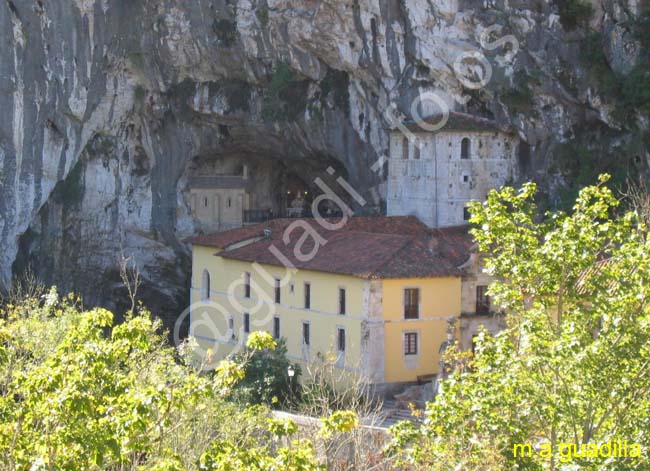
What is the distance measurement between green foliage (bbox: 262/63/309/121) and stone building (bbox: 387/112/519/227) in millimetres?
7117

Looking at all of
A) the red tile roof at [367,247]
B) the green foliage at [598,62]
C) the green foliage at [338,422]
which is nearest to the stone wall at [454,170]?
the red tile roof at [367,247]

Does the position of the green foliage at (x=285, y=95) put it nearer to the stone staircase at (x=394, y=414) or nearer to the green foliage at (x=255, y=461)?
the stone staircase at (x=394, y=414)

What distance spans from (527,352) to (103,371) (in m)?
7.02

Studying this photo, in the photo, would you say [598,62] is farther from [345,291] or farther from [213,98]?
[213,98]

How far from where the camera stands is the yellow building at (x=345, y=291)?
44125 millimetres

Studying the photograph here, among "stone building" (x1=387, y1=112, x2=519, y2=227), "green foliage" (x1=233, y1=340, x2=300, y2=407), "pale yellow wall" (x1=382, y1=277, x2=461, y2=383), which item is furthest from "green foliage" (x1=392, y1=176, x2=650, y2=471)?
"stone building" (x1=387, y1=112, x2=519, y2=227)

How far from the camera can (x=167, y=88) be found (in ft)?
202

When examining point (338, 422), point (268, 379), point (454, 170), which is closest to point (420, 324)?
point (268, 379)

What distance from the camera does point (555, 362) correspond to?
73.2 feet

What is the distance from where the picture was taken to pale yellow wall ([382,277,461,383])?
44062 mm

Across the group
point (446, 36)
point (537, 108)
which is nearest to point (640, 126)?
point (537, 108)

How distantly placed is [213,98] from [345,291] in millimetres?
18770

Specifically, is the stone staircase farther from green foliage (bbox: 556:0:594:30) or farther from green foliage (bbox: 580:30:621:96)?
green foliage (bbox: 556:0:594:30)

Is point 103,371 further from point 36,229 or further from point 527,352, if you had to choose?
point 36,229
